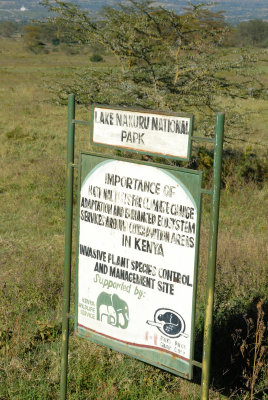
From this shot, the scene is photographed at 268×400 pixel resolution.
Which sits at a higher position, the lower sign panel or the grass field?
the lower sign panel

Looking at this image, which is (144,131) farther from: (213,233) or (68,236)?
(68,236)

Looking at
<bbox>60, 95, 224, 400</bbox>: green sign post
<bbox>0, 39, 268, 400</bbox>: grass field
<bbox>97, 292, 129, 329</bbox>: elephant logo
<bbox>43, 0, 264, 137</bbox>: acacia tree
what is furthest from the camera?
<bbox>43, 0, 264, 137</bbox>: acacia tree

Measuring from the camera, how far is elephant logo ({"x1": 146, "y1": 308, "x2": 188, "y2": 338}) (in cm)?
320

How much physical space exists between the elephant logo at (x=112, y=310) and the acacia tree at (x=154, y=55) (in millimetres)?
7294

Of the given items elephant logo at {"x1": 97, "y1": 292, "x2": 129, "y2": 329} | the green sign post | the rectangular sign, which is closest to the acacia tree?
the rectangular sign

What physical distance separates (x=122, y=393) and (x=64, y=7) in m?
9.37

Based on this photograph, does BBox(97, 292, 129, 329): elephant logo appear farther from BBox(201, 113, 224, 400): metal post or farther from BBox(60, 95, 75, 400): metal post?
BBox(201, 113, 224, 400): metal post

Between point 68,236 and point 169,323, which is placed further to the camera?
point 68,236

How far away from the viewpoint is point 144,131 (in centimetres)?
332

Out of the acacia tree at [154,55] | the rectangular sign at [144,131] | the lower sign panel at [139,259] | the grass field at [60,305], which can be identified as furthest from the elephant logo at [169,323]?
the acacia tree at [154,55]

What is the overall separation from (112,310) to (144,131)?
1.08 metres

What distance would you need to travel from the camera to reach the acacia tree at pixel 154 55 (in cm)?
1080

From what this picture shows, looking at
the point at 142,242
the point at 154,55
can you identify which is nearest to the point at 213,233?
the point at 142,242

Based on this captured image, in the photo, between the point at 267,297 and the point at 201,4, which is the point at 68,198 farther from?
the point at 201,4
